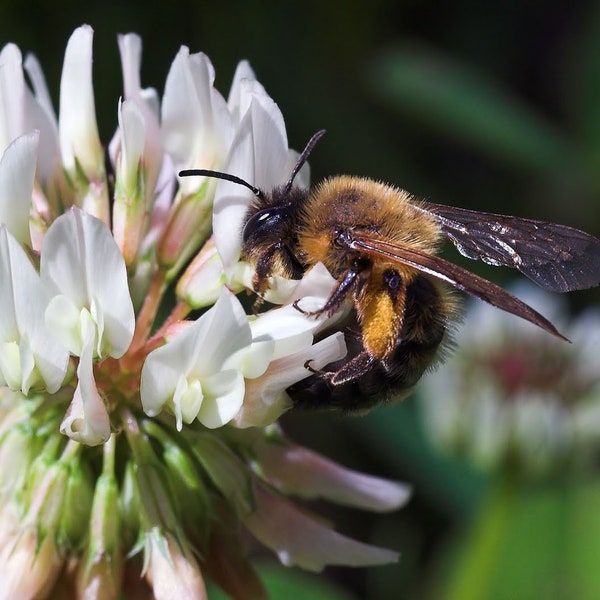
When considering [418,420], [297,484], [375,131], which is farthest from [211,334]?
[375,131]

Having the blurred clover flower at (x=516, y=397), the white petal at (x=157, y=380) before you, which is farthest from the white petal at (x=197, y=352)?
the blurred clover flower at (x=516, y=397)

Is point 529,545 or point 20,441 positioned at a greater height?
point 20,441

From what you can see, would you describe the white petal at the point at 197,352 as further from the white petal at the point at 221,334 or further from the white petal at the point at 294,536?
the white petal at the point at 294,536

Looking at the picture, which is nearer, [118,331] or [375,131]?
[118,331]

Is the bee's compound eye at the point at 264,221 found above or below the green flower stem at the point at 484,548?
above

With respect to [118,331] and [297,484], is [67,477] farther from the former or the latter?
[297,484]

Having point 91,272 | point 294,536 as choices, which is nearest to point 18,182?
point 91,272

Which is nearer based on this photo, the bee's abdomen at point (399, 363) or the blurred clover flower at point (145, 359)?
the blurred clover flower at point (145, 359)
